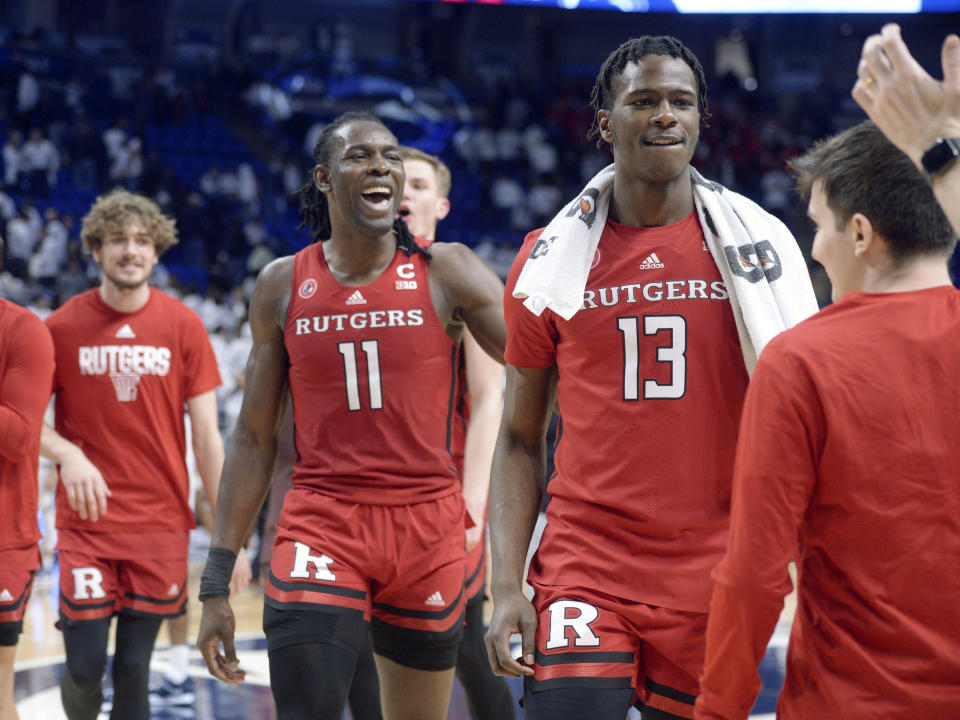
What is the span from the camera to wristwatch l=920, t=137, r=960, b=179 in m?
1.68

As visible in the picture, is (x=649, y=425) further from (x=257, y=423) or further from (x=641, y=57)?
(x=257, y=423)

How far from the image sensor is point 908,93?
1.71 m

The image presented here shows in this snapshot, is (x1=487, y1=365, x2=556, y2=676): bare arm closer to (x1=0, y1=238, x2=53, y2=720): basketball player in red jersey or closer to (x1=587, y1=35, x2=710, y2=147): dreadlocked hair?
(x1=587, y1=35, x2=710, y2=147): dreadlocked hair

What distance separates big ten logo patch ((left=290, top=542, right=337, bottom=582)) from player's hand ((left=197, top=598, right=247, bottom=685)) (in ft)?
0.82

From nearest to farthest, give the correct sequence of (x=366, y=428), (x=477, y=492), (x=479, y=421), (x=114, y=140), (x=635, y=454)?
(x=635, y=454), (x=366, y=428), (x=477, y=492), (x=479, y=421), (x=114, y=140)

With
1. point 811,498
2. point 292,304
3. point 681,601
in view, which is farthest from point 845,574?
point 292,304

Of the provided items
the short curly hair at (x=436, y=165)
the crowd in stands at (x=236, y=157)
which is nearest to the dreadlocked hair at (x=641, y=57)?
the short curly hair at (x=436, y=165)

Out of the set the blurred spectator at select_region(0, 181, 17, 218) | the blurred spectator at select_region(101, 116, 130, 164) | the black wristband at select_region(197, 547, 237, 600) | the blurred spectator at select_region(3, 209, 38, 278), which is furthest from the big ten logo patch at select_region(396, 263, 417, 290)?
the blurred spectator at select_region(101, 116, 130, 164)

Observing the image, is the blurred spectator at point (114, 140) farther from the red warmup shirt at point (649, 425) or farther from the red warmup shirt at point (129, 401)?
the red warmup shirt at point (649, 425)

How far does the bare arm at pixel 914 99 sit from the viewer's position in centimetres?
167

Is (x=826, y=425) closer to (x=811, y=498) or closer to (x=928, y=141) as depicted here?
(x=811, y=498)

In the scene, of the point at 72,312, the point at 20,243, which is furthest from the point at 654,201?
the point at 20,243

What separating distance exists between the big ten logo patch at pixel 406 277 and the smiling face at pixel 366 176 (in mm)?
148

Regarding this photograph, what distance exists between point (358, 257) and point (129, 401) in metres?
1.79
